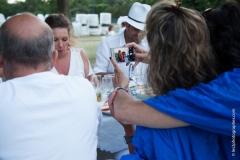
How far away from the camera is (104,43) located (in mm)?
3588

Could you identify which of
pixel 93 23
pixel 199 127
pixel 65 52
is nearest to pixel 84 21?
pixel 93 23

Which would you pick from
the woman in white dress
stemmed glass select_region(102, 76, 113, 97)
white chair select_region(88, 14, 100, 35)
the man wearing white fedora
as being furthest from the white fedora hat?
white chair select_region(88, 14, 100, 35)

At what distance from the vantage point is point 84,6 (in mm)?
19484

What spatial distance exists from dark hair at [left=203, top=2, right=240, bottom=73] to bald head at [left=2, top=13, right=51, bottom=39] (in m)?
0.79

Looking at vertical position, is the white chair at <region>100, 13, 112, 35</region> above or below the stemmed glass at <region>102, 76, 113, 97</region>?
below

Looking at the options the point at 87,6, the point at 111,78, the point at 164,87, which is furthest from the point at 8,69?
the point at 87,6

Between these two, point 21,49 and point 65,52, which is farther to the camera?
point 65,52

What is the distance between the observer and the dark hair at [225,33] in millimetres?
1234

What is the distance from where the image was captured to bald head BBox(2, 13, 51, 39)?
48.6 inches

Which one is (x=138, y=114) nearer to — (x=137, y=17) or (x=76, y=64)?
(x=76, y=64)

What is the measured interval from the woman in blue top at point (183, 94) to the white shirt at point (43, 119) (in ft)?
0.71

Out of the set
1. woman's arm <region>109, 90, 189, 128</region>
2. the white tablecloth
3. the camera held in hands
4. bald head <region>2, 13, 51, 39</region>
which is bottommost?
the white tablecloth

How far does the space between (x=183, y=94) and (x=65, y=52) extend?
226 cm

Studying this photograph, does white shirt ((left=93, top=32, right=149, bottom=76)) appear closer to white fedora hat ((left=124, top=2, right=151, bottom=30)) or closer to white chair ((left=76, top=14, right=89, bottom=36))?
white fedora hat ((left=124, top=2, right=151, bottom=30))
